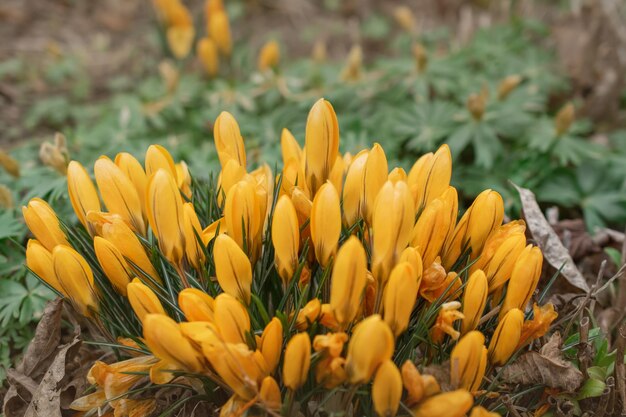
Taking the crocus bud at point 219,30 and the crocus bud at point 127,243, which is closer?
the crocus bud at point 127,243

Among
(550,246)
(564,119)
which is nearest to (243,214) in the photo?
(550,246)

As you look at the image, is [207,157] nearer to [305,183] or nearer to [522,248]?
[305,183]

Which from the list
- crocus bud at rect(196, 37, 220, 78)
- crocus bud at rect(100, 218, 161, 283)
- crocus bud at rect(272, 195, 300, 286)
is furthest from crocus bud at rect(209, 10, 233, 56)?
crocus bud at rect(272, 195, 300, 286)

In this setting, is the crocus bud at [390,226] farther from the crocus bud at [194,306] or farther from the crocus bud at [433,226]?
the crocus bud at [194,306]

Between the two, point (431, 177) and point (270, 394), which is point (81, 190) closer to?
point (270, 394)

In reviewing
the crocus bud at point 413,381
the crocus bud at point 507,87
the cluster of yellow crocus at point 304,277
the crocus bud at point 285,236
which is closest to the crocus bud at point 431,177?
the cluster of yellow crocus at point 304,277

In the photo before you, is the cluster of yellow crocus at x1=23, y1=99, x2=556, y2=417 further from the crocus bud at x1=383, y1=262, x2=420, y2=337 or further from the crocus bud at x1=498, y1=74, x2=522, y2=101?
the crocus bud at x1=498, y1=74, x2=522, y2=101

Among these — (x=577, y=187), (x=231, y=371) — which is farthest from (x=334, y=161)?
(x=577, y=187)
